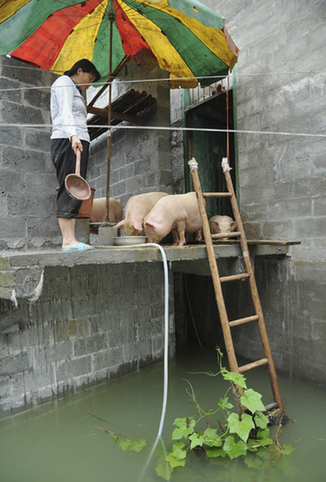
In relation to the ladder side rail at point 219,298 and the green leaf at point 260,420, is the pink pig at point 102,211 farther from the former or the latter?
the green leaf at point 260,420

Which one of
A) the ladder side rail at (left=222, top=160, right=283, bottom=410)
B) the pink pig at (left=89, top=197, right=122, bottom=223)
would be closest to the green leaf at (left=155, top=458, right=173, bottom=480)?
the ladder side rail at (left=222, top=160, right=283, bottom=410)

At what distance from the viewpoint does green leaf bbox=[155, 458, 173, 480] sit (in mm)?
2625

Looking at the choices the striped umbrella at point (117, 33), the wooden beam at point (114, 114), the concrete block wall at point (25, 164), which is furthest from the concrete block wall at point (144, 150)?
the concrete block wall at point (25, 164)

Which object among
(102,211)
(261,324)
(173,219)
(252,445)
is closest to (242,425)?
(252,445)

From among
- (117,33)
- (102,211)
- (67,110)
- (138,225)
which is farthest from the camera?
(102,211)

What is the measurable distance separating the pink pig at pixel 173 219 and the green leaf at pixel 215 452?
1984 millimetres

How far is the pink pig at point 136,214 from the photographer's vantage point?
4.04 m

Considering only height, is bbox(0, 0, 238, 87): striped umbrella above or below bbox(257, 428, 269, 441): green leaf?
above

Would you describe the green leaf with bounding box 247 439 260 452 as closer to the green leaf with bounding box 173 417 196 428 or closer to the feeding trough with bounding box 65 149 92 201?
the green leaf with bounding box 173 417 196 428

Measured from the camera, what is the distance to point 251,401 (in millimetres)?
2689

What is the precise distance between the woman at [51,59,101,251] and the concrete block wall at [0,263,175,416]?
3.41 feet

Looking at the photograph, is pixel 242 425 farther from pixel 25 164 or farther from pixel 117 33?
pixel 117 33

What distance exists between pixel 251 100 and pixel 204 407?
12.7ft

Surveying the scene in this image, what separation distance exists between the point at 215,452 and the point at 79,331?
2148 millimetres
